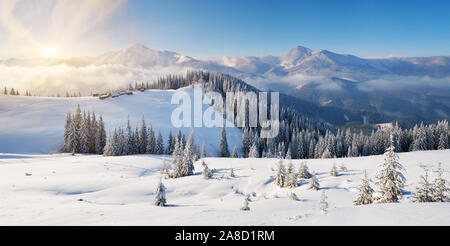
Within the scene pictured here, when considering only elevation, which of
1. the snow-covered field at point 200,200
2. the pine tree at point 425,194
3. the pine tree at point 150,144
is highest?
the pine tree at point 425,194

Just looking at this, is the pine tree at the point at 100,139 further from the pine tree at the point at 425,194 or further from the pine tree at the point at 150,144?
the pine tree at the point at 425,194

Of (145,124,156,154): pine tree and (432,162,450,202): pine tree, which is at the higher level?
(432,162,450,202): pine tree

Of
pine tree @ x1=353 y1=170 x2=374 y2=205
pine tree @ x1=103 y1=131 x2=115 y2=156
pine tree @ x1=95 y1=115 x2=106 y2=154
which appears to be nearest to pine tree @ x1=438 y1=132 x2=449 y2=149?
pine tree @ x1=353 y1=170 x2=374 y2=205

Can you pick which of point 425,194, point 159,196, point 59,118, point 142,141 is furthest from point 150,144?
point 425,194

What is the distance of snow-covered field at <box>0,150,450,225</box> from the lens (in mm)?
8875

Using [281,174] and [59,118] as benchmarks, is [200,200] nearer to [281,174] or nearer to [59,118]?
[281,174]

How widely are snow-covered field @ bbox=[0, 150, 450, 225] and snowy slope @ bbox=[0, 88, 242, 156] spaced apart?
52.1 meters

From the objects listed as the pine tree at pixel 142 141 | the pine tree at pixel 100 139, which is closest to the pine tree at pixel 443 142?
the pine tree at pixel 142 141

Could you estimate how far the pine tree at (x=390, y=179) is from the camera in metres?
12.3

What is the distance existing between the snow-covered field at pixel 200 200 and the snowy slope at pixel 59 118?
52139 millimetres

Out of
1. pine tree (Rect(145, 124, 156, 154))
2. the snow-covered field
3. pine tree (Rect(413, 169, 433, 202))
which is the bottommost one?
pine tree (Rect(145, 124, 156, 154))

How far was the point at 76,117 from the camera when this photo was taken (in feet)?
→ 213

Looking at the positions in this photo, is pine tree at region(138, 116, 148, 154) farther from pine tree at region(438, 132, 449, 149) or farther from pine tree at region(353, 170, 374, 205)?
pine tree at region(438, 132, 449, 149)
